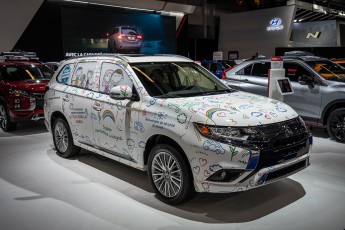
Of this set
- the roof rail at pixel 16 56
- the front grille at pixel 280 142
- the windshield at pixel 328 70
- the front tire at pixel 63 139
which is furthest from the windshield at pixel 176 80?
the roof rail at pixel 16 56

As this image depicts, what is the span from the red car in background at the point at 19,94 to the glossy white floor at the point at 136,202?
2.49 metres

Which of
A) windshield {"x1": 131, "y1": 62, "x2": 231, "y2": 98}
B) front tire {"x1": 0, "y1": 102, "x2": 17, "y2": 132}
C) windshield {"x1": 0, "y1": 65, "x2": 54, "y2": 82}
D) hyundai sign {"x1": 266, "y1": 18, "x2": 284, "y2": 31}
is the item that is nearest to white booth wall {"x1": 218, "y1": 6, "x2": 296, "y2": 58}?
hyundai sign {"x1": 266, "y1": 18, "x2": 284, "y2": 31}

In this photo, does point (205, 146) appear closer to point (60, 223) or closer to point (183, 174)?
point (183, 174)

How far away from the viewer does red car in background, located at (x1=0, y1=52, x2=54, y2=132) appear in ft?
26.2

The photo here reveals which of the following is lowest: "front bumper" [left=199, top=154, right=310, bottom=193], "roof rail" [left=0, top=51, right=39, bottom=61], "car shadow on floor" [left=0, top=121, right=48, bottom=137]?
"car shadow on floor" [left=0, top=121, right=48, bottom=137]

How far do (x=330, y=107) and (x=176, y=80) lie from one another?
3.66 m

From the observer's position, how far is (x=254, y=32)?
21.6 metres

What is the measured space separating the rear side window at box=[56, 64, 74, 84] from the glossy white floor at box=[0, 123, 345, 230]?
1.32m

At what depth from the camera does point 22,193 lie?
4574mm

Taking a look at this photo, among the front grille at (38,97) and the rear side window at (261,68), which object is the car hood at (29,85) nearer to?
the front grille at (38,97)

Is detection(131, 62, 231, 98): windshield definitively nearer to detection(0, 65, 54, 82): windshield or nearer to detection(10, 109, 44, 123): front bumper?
detection(10, 109, 44, 123): front bumper

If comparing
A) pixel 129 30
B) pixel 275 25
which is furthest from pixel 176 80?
pixel 275 25

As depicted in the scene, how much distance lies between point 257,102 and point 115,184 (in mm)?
2084

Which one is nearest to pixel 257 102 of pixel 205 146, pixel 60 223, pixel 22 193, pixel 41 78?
pixel 205 146
